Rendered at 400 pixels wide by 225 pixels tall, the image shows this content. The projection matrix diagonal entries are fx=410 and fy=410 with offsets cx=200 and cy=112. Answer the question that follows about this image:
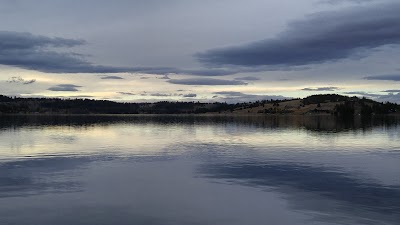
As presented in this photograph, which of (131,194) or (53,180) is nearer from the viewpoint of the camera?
(131,194)

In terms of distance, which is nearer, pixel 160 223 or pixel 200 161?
pixel 160 223

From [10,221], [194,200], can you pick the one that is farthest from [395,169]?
[10,221]

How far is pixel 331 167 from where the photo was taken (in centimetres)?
4359

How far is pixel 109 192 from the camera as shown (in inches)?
1224

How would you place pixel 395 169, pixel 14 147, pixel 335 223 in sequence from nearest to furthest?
pixel 335 223
pixel 395 169
pixel 14 147

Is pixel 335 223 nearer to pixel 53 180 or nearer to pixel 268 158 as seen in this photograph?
pixel 53 180

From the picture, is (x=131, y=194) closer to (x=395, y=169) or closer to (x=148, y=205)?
(x=148, y=205)

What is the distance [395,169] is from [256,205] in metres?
22.0

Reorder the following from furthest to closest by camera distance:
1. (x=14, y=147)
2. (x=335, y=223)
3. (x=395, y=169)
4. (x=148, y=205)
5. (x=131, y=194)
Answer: (x=14, y=147)
(x=395, y=169)
(x=131, y=194)
(x=148, y=205)
(x=335, y=223)

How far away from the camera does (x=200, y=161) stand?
160 ft

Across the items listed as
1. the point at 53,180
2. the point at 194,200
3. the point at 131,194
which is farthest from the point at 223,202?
the point at 53,180

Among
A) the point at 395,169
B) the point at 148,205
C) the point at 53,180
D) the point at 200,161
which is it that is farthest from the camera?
the point at 200,161

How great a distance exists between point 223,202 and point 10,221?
13150mm

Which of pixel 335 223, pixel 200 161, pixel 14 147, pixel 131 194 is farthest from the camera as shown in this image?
pixel 14 147
